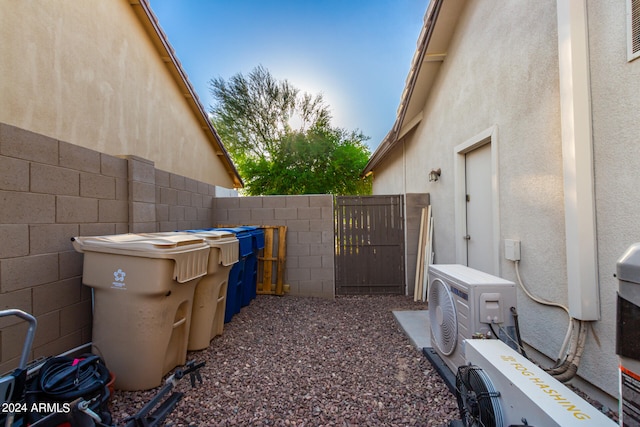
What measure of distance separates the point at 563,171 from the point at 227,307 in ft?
13.4

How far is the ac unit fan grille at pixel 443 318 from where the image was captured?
2.51 m

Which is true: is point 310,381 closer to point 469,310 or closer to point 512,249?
point 469,310

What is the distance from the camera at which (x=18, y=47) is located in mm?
3105

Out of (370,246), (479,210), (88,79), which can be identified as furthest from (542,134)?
(88,79)

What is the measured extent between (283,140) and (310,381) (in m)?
12.7

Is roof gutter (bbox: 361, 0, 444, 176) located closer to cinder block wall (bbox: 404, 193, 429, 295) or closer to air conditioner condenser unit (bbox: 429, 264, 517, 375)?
cinder block wall (bbox: 404, 193, 429, 295)

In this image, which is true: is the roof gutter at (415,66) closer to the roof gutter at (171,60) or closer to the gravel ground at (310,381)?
the gravel ground at (310,381)

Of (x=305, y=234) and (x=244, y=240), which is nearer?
(x=244, y=240)

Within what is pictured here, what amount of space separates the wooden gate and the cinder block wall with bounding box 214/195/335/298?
21 cm

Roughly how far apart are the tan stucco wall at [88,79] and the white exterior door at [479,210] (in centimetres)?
550

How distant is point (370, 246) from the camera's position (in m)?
5.71

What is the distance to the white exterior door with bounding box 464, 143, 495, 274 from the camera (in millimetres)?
3814

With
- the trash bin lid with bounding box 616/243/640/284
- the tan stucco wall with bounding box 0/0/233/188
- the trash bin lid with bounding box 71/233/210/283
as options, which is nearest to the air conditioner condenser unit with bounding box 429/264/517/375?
the trash bin lid with bounding box 616/243/640/284

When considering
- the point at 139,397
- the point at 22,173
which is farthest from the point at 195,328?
the point at 22,173
